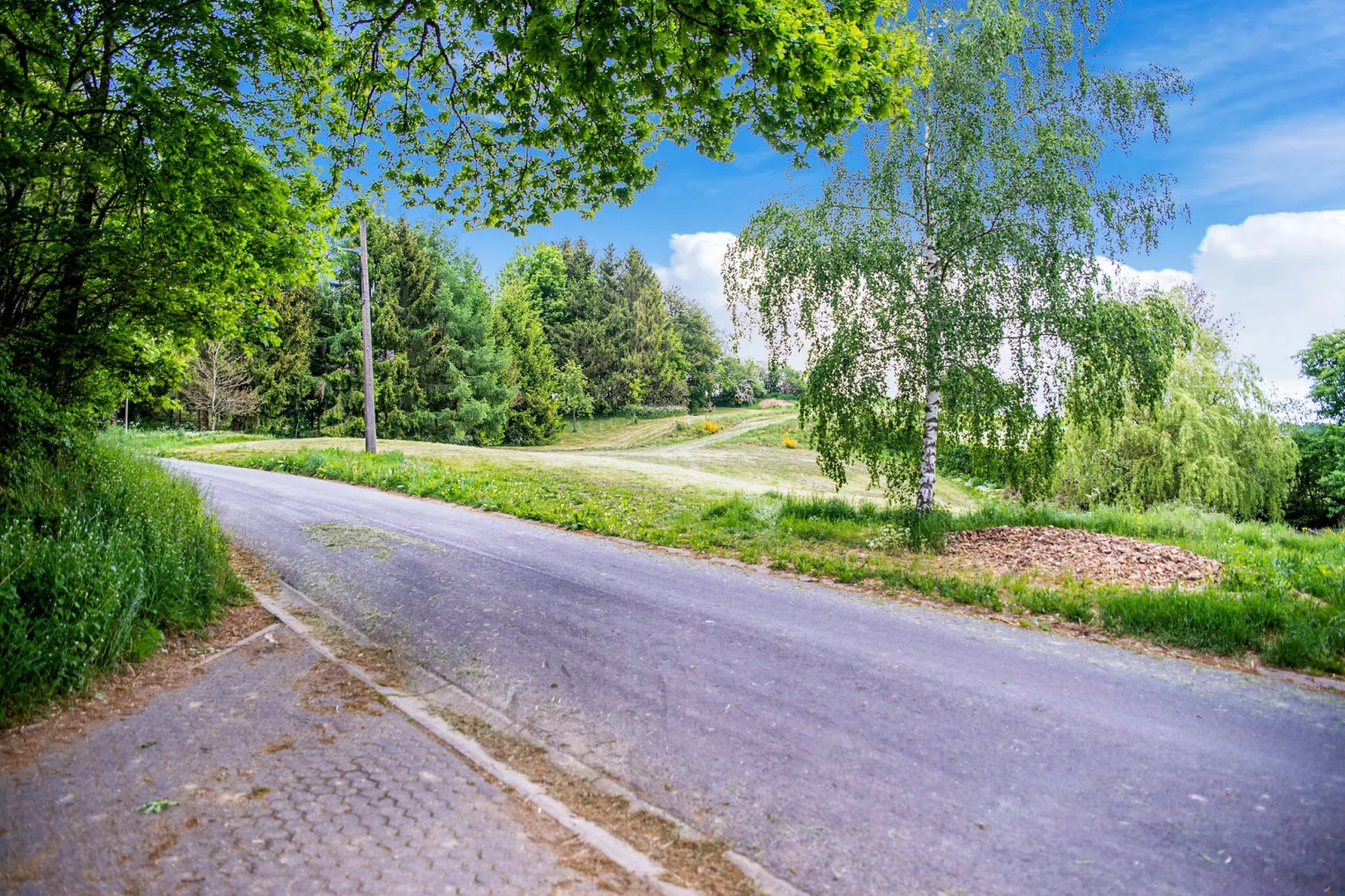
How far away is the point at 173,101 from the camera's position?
307 inches

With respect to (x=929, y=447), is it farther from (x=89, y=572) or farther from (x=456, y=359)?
(x=456, y=359)

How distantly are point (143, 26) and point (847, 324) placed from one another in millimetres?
9625

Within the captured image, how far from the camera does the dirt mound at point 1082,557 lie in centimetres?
800

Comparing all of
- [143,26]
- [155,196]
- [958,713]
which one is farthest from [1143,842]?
[143,26]

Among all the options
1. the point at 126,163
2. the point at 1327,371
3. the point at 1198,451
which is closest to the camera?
the point at 126,163

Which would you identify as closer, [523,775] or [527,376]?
[523,775]

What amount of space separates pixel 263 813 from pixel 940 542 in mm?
8871

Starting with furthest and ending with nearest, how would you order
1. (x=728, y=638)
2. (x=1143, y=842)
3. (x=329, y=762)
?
(x=728, y=638)
(x=329, y=762)
(x=1143, y=842)

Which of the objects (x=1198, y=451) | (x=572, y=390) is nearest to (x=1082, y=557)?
(x=1198, y=451)

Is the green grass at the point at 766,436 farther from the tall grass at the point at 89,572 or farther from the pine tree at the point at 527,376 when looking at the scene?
the tall grass at the point at 89,572

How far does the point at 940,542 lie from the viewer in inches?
392

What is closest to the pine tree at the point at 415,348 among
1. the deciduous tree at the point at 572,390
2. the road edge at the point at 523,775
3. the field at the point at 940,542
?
the deciduous tree at the point at 572,390

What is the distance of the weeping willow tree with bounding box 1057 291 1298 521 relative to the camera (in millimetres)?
21047

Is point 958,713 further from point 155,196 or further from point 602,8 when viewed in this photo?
point 155,196
